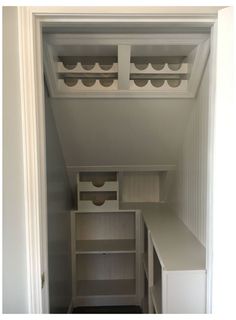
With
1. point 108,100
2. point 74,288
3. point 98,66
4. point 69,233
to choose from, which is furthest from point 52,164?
point 74,288

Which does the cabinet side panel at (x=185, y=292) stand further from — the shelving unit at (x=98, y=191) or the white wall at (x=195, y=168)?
the shelving unit at (x=98, y=191)

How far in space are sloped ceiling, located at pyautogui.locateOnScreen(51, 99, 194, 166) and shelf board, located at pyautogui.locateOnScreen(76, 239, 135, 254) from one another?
0.83 meters

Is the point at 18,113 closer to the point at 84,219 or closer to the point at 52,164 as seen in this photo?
the point at 52,164

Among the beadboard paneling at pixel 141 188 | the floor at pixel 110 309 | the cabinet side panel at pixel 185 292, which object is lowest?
the floor at pixel 110 309

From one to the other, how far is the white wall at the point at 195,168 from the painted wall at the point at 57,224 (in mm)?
978

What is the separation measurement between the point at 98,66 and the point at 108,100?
0.26 metres

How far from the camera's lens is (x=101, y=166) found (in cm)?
278

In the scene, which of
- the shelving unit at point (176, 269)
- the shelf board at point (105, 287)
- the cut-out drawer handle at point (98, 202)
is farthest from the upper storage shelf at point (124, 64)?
the shelf board at point (105, 287)

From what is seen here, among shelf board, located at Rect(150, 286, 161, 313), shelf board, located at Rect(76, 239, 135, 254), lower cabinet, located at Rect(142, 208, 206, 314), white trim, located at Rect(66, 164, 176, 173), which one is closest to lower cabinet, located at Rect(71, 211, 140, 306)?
shelf board, located at Rect(76, 239, 135, 254)

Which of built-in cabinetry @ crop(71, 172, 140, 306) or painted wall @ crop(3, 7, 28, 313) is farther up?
painted wall @ crop(3, 7, 28, 313)

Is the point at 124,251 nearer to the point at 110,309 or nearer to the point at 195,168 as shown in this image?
the point at 110,309

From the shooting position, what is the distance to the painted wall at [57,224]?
81.8 inches

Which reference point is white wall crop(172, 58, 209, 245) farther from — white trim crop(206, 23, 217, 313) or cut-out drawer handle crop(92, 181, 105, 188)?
cut-out drawer handle crop(92, 181, 105, 188)

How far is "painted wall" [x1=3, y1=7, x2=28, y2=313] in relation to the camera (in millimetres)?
1155
